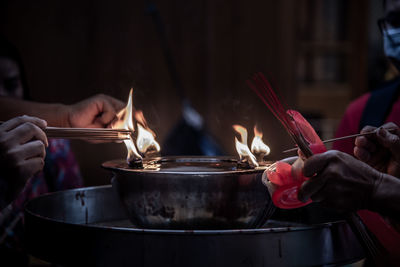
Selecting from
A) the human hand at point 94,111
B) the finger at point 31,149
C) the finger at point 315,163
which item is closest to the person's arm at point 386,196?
the finger at point 315,163

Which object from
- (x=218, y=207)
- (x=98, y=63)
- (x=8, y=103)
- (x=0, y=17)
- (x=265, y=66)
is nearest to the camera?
(x=218, y=207)

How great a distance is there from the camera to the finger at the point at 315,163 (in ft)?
2.58

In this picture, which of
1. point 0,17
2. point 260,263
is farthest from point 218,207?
point 0,17

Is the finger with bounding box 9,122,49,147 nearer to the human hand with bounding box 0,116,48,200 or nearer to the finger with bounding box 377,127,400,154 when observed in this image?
the human hand with bounding box 0,116,48,200

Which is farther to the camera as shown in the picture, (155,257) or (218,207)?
(218,207)

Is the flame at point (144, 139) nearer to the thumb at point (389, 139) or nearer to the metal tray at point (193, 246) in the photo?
the metal tray at point (193, 246)

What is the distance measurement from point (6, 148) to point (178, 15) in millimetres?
2311

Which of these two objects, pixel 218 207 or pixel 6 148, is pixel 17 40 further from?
pixel 218 207

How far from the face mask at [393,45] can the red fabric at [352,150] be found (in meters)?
0.24

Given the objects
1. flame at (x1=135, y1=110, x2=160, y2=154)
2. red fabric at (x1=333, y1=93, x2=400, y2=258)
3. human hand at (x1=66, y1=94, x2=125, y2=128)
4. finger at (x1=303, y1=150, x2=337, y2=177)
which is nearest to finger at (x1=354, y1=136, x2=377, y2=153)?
red fabric at (x1=333, y1=93, x2=400, y2=258)

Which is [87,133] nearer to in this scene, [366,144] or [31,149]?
[31,149]

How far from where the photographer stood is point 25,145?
2.88 feet

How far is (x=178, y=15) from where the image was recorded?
9.78 ft

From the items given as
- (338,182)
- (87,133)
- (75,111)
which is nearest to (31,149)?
(87,133)
